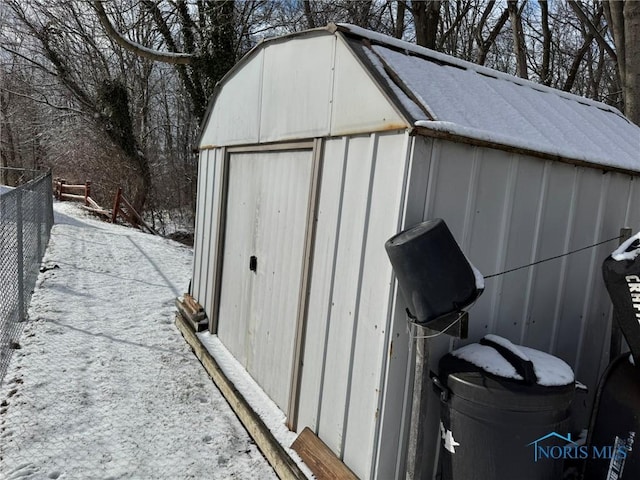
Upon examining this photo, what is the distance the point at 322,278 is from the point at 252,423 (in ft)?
4.38

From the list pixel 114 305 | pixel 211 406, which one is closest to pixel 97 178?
pixel 114 305

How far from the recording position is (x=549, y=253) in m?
2.84

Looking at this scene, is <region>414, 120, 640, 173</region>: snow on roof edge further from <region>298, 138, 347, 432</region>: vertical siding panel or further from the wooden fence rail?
the wooden fence rail

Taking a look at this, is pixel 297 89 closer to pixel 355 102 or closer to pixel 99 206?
pixel 355 102

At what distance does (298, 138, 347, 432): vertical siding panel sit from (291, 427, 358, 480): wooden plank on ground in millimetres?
79

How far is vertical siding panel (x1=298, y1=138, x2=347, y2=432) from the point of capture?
2793 millimetres

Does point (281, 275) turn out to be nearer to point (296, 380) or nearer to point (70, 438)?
point (296, 380)

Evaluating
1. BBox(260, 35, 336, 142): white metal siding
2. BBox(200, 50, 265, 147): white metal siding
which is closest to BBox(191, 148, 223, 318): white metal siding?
BBox(200, 50, 265, 147): white metal siding

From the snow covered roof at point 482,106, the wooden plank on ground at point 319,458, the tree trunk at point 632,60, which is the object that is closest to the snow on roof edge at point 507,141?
the snow covered roof at point 482,106

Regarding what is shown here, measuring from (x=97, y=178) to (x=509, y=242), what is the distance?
2154 centimetres

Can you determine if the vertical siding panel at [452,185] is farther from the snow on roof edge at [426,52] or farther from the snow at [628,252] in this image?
the snow on roof edge at [426,52]

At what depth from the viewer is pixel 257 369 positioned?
393 centimetres

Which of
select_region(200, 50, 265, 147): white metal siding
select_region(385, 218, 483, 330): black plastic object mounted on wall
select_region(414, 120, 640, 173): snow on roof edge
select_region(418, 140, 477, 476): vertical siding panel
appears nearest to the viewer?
select_region(385, 218, 483, 330): black plastic object mounted on wall

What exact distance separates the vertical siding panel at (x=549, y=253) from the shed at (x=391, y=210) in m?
0.01
